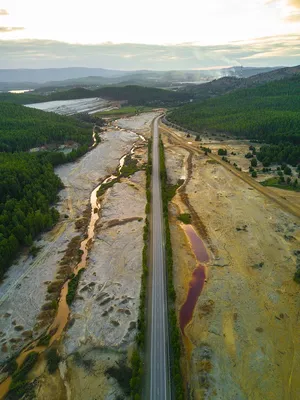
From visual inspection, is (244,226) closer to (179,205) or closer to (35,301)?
(179,205)

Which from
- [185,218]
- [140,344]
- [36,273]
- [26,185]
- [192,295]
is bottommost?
[192,295]

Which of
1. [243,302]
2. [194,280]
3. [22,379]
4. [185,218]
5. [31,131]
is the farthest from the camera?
[31,131]

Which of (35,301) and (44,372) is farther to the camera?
(35,301)

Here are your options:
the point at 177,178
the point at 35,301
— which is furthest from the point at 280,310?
the point at 177,178

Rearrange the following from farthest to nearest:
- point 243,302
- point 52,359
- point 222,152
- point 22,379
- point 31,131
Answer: point 31,131, point 222,152, point 243,302, point 52,359, point 22,379

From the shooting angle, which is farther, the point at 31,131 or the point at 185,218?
the point at 31,131

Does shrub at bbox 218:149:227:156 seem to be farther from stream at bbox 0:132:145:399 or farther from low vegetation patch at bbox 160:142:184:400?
stream at bbox 0:132:145:399

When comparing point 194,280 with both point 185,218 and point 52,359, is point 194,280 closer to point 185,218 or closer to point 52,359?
point 185,218

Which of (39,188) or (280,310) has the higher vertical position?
(39,188)

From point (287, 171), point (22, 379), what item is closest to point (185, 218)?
point (287, 171)
